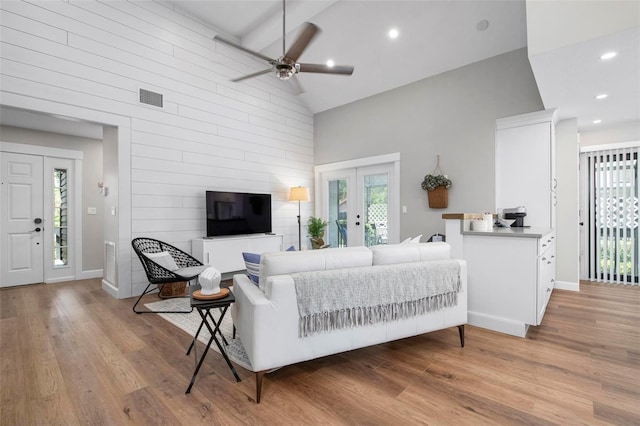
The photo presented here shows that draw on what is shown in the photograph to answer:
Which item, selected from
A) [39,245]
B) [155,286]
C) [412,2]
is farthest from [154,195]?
[412,2]

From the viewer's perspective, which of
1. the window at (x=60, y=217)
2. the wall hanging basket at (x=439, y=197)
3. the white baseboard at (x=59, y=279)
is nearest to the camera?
the wall hanging basket at (x=439, y=197)

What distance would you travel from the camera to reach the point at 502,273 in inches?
104

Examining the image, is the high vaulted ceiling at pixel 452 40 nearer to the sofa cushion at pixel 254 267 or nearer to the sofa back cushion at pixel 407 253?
the sofa back cushion at pixel 407 253

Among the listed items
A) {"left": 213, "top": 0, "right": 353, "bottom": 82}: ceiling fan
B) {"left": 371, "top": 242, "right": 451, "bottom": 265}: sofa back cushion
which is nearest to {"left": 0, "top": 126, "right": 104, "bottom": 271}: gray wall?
{"left": 213, "top": 0, "right": 353, "bottom": 82}: ceiling fan

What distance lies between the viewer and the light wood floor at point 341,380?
1.58m

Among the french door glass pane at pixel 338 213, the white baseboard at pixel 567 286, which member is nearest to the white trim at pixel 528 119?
the white baseboard at pixel 567 286

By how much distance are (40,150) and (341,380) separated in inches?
232

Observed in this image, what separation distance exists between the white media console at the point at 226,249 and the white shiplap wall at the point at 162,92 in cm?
32

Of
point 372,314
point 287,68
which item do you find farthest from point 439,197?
point 372,314

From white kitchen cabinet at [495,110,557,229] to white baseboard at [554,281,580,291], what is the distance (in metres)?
0.97

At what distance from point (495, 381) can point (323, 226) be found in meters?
4.46

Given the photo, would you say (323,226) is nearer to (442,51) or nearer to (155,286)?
(155,286)

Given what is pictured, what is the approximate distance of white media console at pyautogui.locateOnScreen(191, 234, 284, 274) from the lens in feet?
14.4

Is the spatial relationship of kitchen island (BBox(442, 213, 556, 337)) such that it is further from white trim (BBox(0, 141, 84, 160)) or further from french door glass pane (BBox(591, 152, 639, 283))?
white trim (BBox(0, 141, 84, 160))
